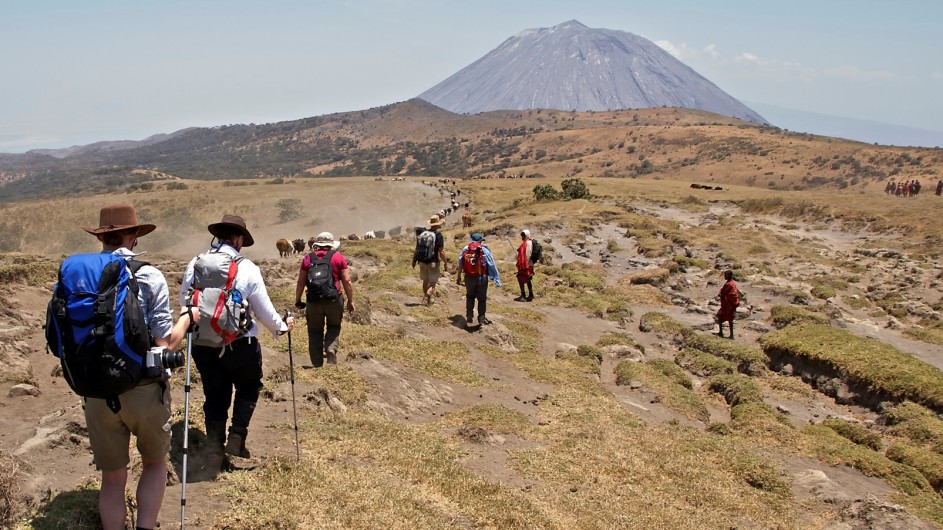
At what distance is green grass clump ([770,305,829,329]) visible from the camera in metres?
18.6

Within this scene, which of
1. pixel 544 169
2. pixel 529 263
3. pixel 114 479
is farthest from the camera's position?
pixel 544 169

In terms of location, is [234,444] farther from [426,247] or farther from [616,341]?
[616,341]

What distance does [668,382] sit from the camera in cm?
1291

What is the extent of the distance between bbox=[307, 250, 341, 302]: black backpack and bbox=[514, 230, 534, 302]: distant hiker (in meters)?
9.10

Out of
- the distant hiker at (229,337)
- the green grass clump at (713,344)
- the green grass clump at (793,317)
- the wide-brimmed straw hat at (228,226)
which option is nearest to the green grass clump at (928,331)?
the green grass clump at (793,317)

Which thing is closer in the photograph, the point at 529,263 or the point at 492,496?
the point at 492,496

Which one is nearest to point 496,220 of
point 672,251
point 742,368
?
point 672,251

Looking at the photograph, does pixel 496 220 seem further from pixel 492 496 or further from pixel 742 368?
pixel 492 496

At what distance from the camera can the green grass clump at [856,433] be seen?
10766 millimetres

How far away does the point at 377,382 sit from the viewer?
9.58 meters

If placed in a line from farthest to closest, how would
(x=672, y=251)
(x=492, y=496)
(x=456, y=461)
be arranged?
(x=672, y=251) → (x=456, y=461) → (x=492, y=496)

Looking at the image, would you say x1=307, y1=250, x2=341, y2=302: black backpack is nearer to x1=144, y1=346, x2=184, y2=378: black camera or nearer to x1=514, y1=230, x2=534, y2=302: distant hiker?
x1=144, y1=346, x2=184, y2=378: black camera

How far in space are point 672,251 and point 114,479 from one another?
28.2 meters

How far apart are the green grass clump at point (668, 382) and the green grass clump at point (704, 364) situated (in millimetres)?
770
